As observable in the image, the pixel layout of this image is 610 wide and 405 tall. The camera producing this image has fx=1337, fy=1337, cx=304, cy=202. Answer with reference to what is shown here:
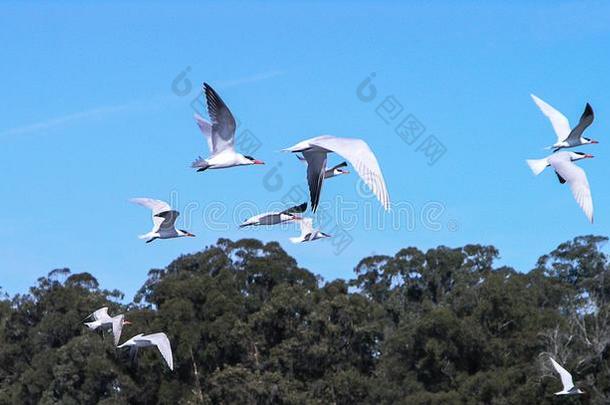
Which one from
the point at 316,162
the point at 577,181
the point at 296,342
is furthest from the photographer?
the point at 296,342

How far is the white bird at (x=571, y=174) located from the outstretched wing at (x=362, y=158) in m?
5.06

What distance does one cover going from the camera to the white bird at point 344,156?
19.2 metres

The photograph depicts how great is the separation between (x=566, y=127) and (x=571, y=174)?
376 centimetres

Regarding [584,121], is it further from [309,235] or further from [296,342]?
[296,342]

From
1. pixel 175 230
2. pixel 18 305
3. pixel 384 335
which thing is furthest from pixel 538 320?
pixel 18 305

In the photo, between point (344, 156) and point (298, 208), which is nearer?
point (344, 156)

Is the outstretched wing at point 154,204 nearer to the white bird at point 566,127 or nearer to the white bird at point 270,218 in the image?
the white bird at point 270,218

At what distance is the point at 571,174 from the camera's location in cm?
2578

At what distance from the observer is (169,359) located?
34.0 metres

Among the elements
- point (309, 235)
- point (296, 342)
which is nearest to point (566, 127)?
point (309, 235)

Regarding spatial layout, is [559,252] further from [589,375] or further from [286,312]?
[589,375]

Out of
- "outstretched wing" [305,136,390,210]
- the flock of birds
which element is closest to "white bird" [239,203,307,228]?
the flock of birds

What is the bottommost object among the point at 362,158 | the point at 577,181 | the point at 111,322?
the point at 362,158

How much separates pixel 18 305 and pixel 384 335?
18189 millimetres
